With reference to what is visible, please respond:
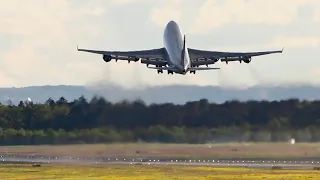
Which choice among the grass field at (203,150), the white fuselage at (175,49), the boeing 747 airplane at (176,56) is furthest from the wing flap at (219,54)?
the grass field at (203,150)

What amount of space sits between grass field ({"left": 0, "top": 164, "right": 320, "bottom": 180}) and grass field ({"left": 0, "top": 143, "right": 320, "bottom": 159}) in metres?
4.22

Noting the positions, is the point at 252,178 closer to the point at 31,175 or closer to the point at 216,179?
the point at 216,179

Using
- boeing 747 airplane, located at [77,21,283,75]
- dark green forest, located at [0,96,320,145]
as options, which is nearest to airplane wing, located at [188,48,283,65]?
boeing 747 airplane, located at [77,21,283,75]

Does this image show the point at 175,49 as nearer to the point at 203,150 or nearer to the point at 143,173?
the point at 143,173

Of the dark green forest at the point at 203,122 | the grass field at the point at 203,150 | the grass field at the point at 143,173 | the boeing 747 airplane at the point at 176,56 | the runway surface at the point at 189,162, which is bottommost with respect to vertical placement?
the grass field at the point at 143,173

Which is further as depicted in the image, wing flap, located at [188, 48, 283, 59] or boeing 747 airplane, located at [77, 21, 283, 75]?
wing flap, located at [188, 48, 283, 59]

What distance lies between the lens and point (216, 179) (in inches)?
4085

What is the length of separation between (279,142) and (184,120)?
39.8ft

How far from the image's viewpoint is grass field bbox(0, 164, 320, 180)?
350 feet

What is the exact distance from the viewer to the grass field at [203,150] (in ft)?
424

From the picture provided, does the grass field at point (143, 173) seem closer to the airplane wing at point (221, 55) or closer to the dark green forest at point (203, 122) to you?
the dark green forest at point (203, 122)

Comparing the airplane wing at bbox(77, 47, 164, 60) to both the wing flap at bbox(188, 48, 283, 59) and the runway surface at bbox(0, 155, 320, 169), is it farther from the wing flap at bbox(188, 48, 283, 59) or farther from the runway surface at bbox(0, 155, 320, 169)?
the runway surface at bbox(0, 155, 320, 169)

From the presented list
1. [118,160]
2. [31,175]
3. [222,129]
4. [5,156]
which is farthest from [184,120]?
[5,156]

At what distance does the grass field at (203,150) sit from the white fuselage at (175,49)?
570 inches
